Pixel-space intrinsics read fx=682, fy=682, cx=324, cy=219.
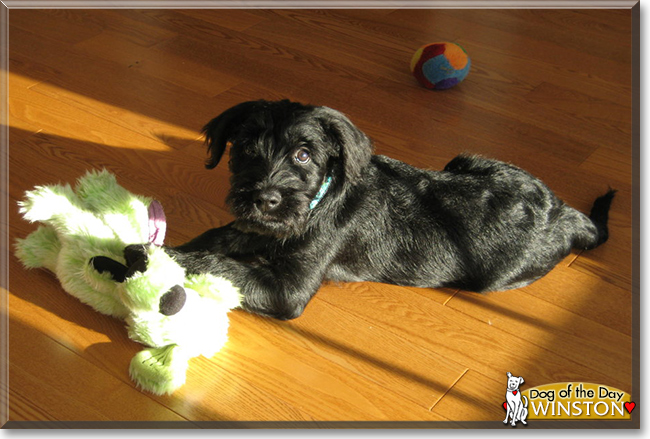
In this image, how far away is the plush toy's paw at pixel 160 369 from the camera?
192 cm

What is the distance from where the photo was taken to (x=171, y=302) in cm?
189

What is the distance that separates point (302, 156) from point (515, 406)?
0.97 meters

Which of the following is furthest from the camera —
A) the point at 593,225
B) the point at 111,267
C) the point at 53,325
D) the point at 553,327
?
the point at 593,225

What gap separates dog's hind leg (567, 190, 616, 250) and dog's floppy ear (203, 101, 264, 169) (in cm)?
122

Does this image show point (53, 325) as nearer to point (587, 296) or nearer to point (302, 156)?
point (302, 156)

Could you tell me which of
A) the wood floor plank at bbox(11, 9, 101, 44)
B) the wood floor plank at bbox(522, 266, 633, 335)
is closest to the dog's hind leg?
the wood floor plank at bbox(522, 266, 633, 335)

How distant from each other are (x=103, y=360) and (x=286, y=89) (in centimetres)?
183

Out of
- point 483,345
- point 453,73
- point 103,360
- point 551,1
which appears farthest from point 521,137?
point 103,360

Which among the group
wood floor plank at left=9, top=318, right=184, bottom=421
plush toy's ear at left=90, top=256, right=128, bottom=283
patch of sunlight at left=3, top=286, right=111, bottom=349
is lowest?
wood floor plank at left=9, top=318, right=184, bottom=421

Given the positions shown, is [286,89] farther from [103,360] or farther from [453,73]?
[103,360]

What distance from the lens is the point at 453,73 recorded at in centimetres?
339

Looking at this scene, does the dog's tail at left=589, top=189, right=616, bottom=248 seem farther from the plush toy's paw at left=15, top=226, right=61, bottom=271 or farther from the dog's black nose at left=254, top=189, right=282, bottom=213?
the plush toy's paw at left=15, top=226, right=61, bottom=271

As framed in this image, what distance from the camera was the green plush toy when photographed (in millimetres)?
1920

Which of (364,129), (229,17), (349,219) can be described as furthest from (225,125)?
(229,17)
